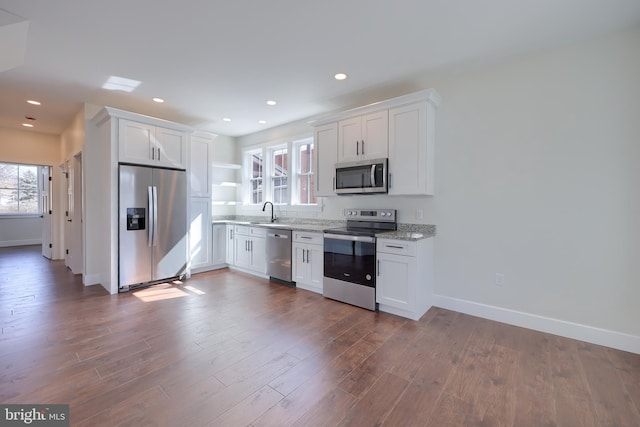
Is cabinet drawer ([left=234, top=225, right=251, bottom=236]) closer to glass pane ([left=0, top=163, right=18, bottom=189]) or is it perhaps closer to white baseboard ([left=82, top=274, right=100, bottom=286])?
white baseboard ([left=82, top=274, right=100, bottom=286])

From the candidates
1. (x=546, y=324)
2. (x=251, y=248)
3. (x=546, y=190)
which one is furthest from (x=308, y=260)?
(x=546, y=190)

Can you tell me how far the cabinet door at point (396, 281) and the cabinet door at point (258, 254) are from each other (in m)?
2.05

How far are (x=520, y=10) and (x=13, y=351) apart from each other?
4.88 meters

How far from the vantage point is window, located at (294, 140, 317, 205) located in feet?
16.0

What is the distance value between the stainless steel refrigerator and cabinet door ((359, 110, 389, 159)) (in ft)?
9.54

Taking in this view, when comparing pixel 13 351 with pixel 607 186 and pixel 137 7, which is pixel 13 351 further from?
pixel 607 186

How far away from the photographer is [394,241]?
122 inches

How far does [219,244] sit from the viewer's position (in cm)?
520

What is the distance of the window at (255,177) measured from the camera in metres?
5.83

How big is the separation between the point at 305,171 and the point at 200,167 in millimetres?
1851

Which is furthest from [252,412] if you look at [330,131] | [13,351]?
[330,131]

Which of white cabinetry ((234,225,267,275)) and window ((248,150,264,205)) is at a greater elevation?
window ((248,150,264,205))

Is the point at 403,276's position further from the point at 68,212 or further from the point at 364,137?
the point at 68,212

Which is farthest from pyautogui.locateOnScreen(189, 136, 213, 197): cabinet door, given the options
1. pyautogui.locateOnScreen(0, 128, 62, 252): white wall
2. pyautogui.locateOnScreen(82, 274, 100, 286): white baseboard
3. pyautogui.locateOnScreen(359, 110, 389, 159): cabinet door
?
pyautogui.locateOnScreen(0, 128, 62, 252): white wall
